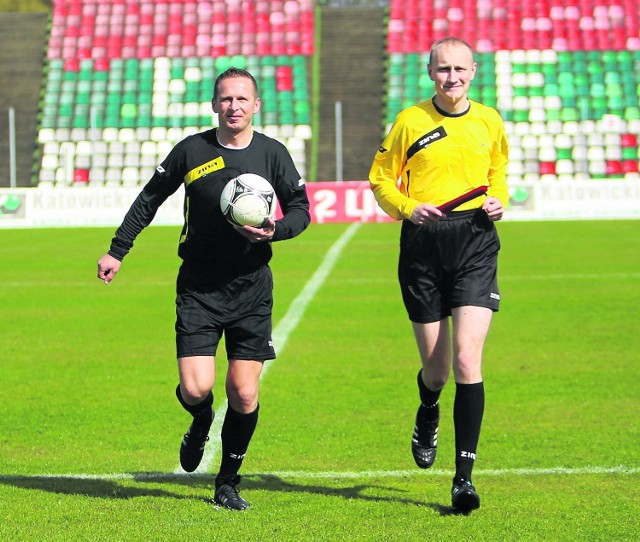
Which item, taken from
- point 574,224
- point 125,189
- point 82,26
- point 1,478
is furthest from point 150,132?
point 1,478

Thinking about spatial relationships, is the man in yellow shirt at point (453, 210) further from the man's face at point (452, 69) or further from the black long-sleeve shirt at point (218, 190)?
the black long-sleeve shirt at point (218, 190)

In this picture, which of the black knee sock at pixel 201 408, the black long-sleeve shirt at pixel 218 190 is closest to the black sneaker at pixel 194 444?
the black knee sock at pixel 201 408

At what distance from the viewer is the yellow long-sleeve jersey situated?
619 centimetres

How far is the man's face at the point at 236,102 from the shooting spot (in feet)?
19.3

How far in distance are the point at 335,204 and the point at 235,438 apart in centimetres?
2816

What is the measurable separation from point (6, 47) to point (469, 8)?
58.4 feet

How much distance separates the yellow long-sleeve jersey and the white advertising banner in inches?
1080

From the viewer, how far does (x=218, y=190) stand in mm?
6039

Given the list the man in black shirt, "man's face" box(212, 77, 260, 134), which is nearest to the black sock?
the man in black shirt

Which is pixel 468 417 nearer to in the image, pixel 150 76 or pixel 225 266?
pixel 225 266

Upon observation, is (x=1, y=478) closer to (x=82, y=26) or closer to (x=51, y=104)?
(x=51, y=104)

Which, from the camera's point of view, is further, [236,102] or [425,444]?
[425,444]

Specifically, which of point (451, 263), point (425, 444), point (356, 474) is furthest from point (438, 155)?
point (356, 474)

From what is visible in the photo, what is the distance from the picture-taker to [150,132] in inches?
1742
